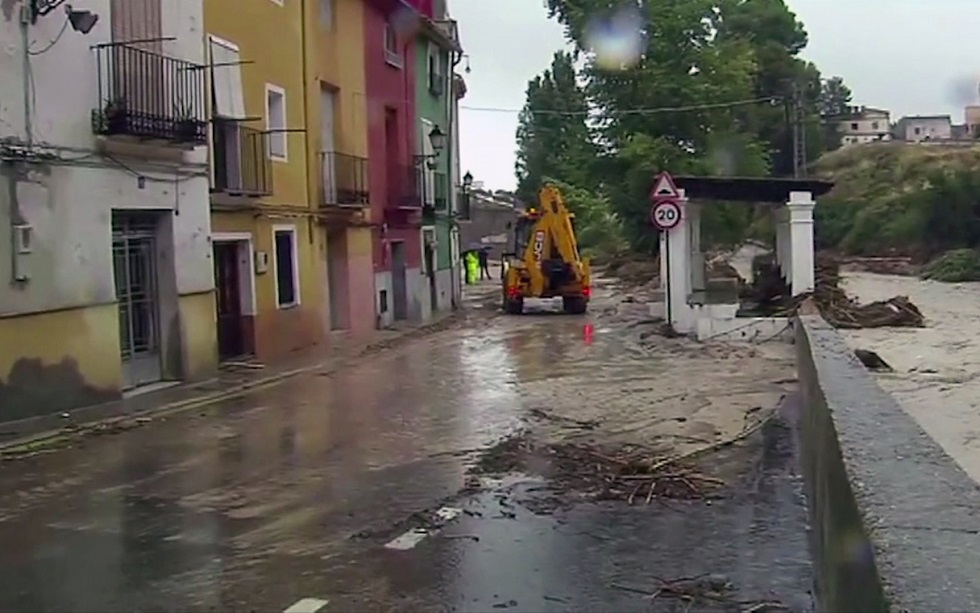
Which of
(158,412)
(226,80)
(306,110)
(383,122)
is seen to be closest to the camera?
(158,412)

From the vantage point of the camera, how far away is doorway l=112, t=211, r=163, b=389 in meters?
15.1

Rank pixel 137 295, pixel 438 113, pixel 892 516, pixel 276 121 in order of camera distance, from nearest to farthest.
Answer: pixel 892 516 < pixel 137 295 < pixel 276 121 < pixel 438 113

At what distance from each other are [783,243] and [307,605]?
2131 centimetres

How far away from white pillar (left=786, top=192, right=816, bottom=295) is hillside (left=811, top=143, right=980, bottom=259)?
116 ft

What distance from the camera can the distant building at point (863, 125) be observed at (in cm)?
9795

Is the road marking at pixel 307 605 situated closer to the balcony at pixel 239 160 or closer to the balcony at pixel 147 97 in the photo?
the balcony at pixel 147 97

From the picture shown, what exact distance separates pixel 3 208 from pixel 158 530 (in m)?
6.13

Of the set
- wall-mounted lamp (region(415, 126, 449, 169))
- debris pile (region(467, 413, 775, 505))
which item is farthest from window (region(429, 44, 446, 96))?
debris pile (region(467, 413, 775, 505))

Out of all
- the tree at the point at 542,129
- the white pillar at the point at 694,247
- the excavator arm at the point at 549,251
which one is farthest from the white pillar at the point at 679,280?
the tree at the point at 542,129

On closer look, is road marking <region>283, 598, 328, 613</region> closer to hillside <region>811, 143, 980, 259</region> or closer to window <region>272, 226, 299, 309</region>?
window <region>272, 226, 299, 309</region>

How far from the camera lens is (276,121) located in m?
20.3

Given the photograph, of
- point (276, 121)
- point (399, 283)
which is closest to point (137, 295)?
point (276, 121)

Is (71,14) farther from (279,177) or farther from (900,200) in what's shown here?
(900,200)

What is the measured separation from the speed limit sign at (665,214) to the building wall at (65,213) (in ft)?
27.0
